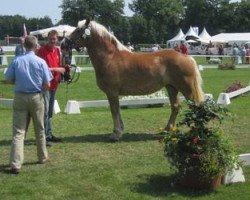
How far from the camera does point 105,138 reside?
10.6 meters

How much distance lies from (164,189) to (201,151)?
76 centimetres

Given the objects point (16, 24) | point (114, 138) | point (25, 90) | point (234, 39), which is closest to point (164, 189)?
point (25, 90)

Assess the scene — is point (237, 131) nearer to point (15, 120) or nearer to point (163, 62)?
point (163, 62)

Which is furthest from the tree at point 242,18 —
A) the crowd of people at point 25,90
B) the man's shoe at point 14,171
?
the man's shoe at point 14,171

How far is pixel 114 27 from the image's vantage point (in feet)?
376

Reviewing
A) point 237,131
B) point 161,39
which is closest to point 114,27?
point 161,39

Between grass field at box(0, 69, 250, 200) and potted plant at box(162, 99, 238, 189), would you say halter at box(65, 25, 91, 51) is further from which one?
potted plant at box(162, 99, 238, 189)

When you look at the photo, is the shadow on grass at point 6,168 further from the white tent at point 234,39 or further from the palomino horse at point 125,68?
the white tent at point 234,39

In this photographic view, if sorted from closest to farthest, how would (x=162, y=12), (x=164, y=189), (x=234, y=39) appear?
(x=164, y=189) < (x=234, y=39) < (x=162, y=12)

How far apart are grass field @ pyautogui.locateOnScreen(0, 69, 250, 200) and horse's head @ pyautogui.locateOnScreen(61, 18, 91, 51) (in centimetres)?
190

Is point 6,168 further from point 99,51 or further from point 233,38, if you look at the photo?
point 233,38

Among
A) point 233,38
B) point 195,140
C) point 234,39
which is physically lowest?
point 234,39

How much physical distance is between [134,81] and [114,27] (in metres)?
105

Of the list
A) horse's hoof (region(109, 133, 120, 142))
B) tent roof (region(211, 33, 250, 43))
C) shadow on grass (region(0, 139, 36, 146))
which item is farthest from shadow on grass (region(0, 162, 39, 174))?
tent roof (region(211, 33, 250, 43))
